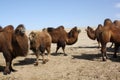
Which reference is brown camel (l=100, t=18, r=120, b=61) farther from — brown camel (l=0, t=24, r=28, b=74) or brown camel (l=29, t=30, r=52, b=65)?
brown camel (l=0, t=24, r=28, b=74)

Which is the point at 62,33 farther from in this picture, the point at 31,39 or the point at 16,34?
the point at 16,34

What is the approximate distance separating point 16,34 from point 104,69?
4359 millimetres

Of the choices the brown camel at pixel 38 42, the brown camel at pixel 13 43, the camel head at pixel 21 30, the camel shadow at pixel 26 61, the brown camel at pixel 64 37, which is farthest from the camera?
the brown camel at pixel 64 37

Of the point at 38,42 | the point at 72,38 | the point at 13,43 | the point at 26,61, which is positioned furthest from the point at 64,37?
the point at 13,43

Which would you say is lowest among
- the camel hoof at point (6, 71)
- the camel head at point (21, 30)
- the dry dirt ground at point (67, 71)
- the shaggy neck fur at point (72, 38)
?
the dry dirt ground at point (67, 71)

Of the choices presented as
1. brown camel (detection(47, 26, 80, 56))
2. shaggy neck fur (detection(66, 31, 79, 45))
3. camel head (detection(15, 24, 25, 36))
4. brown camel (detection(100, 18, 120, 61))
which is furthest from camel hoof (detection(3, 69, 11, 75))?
shaggy neck fur (detection(66, 31, 79, 45))

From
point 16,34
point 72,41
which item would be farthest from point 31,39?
point 72,41

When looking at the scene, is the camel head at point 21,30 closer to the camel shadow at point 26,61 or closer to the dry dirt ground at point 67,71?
the dry dirt ground at point 67,71

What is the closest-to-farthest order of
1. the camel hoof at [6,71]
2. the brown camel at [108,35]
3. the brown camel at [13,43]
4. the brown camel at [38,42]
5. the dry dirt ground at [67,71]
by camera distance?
1. the dry dirt ground at [67,71]
2. the brown camel at [13,43]
3. the camel hoof at [6,71]
4. the brown camel at [38,42]
5. the brown camel at [108,35]

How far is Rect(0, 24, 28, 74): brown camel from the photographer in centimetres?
1270

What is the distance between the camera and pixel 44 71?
1338 centimetres

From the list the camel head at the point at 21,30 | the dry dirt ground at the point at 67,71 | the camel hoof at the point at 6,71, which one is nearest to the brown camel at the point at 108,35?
the dry dirt ground at the point at 67,71

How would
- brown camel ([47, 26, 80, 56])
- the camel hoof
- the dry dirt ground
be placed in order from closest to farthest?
the dry dirt ground, the camel hoof, brown camel ([47, 26, 80, 56])

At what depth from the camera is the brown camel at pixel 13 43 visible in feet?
41.7
